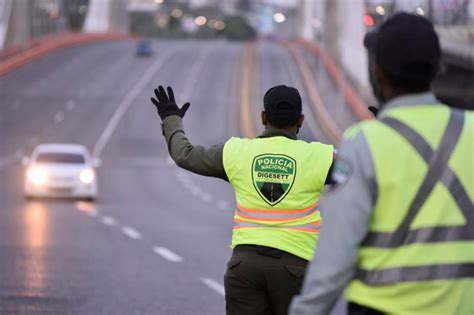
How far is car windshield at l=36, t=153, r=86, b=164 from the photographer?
32.2 m

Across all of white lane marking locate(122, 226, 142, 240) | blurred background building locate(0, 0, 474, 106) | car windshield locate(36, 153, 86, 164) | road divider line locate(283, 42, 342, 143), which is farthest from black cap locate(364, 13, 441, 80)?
road divider line locate(283, 42, 342, 143)

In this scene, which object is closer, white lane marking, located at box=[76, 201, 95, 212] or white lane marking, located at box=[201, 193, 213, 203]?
white lane marking, located at box=[76, 201, 95, 212]

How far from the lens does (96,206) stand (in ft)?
97.0

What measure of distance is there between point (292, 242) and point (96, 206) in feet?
76.9

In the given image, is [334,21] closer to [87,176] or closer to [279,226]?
[87,176]

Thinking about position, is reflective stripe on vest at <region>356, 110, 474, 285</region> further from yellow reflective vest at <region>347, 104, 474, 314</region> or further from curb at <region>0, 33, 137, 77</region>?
curb at <region>0, 33, 137, 77</region>

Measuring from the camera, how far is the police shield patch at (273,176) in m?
6.36

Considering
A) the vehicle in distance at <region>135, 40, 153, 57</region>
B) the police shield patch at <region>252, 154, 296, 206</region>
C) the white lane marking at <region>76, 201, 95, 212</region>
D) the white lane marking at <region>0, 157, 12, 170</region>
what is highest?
the police shield patch at <region>252, 154, 296, 206</region>

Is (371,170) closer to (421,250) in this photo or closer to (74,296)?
(421,250)

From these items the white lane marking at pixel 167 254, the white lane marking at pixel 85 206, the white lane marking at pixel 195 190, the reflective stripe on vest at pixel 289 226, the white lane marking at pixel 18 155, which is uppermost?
the reflective stripe on vest at pixel 289 226

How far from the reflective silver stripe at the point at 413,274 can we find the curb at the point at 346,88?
157ft

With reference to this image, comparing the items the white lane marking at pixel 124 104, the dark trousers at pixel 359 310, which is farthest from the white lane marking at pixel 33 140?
the dark trousers at pixel 359 310

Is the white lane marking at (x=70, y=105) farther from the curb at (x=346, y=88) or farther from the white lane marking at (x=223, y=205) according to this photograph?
the white lane marking at (x=223, y=205)

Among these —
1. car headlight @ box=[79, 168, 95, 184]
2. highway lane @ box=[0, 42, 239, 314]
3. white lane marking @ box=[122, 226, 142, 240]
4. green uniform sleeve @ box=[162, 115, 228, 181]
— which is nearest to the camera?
green uniform sleeve @ box=[162, 115, 228, 181]
